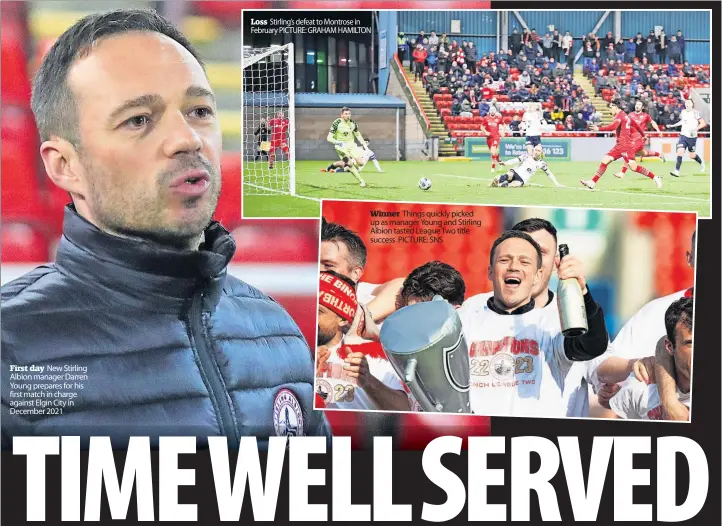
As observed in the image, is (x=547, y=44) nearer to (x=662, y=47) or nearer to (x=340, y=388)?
(x=662, y=47)

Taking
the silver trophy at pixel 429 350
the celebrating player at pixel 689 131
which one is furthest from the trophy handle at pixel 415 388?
the celebrating player at pixel 689 131

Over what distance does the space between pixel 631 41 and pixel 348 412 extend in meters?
2.29

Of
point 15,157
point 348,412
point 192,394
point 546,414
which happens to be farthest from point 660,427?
point 15,157

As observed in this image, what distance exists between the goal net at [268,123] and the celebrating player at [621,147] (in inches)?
57.2

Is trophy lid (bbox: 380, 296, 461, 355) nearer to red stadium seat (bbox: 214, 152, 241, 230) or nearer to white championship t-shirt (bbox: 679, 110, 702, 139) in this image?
red stadium seat (bbox: 214, 152, 241, 230)

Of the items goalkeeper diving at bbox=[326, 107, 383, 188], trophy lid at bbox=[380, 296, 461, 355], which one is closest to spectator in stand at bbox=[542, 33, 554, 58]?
goalkeeper diving at bbox=[326, 107, 383, 188]

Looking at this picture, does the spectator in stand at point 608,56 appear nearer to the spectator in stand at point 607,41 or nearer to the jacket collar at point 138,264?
the spectator in stand at point 607,41

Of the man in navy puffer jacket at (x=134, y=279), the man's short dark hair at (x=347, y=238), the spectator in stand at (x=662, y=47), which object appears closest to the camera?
the man in navy puffer jacket at (x=134, y=279)

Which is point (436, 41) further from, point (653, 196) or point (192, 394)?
point (192, 394)

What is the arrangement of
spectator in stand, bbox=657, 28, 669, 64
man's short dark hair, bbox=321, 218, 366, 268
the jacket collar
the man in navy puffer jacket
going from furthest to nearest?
man's short dark hair, bbox=321, 218, 366, 268 → spectator in stand, bbox=657, 28, 669, 64 → the man in navy puffer jacket → the jacket collar

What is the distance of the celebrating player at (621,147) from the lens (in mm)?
5664

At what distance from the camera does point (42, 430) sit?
5.54m

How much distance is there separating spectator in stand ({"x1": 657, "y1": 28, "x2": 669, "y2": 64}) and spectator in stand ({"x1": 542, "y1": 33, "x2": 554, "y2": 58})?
20.2 inches

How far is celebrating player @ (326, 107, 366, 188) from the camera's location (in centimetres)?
565
